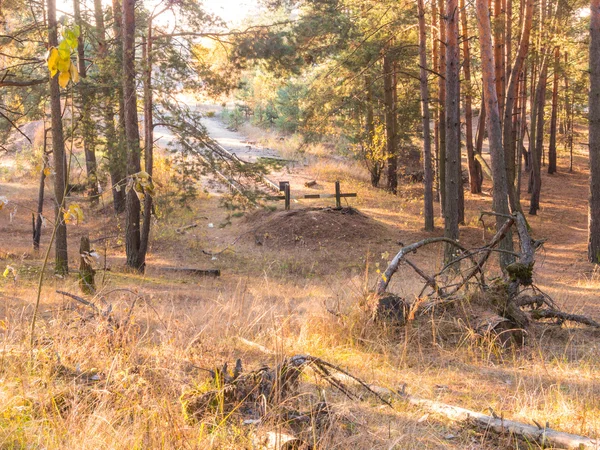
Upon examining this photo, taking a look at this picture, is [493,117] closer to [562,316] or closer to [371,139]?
[562,316]

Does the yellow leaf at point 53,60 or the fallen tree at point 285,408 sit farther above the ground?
the yellow leaf at point 53,60

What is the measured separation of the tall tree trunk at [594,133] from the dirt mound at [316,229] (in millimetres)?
6514

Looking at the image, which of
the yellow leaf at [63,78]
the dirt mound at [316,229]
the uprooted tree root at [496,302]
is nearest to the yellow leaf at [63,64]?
the yellow leaf at [63,78]

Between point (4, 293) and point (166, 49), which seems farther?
point (166, 49)

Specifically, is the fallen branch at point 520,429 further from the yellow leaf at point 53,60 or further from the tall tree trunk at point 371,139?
the tall tree trunk at point 371,139

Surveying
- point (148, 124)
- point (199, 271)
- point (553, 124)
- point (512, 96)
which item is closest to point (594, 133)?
point (512, 96)

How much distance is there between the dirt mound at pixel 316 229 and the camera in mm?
18938

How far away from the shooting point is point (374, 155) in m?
24.1

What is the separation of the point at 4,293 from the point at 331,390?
A: 715 cm

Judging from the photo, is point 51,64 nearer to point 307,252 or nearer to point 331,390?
point 331,390

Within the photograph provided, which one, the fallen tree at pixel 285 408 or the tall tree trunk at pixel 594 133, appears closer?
the fallen tree at pixel 285 408

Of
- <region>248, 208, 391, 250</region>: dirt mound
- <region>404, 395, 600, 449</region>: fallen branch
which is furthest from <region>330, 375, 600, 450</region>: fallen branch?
<region>248, 208, 391, 250</region>: dirt mound

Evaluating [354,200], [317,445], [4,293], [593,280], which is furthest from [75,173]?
[317,445]

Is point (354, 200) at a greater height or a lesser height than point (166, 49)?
lesser
